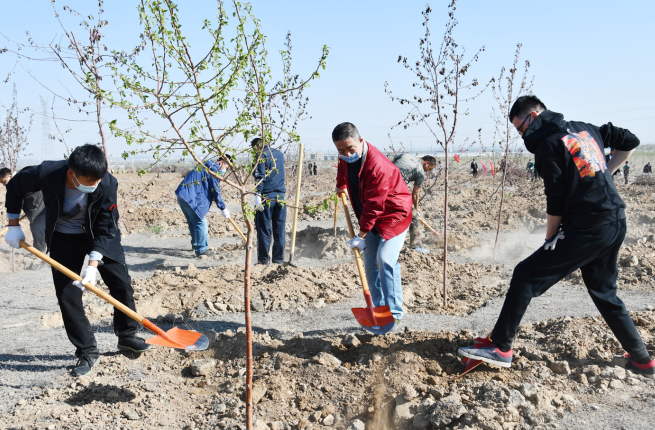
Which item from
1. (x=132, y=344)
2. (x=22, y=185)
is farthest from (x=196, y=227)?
(x=22, y=185)

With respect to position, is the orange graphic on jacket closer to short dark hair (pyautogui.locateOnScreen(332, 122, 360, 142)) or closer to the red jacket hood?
the red jacket hood

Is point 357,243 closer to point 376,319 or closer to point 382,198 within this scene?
point 382,198

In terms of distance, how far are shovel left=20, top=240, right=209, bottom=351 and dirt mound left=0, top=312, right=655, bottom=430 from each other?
0.66 feet

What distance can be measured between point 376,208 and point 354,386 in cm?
123

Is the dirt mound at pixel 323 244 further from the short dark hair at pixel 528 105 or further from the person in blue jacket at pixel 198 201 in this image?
the short dark hair at pixel 528 105

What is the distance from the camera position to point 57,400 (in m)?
2.87

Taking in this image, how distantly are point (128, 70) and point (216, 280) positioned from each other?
12.4 feet

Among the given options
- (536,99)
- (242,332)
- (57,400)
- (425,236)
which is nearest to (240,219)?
(425,236)

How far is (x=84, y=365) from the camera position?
3.23 metres

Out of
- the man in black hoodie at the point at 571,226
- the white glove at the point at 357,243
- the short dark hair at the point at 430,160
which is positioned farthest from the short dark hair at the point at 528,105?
the short dark hair at the point at 430,160

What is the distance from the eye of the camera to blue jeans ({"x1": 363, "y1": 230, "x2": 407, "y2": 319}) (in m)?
3.50

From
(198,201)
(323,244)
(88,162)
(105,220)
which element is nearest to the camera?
(88,162)

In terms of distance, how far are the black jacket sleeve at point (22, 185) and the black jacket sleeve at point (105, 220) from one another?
0.41 meters

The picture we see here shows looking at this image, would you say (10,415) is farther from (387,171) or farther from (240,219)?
(240,219)
